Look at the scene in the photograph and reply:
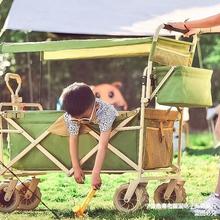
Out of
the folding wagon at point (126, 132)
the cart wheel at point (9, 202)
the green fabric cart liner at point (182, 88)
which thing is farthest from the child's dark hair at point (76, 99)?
the cart wheel at point (9, 202)

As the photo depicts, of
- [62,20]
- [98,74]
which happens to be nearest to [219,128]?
[62,20]

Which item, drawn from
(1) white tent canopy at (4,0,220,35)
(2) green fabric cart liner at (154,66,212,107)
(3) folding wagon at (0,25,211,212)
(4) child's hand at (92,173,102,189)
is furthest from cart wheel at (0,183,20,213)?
(1) white tent canopy at (4,0,220,35)

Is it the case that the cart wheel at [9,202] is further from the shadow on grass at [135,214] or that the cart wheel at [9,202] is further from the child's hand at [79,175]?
the child's hand at [79,175]

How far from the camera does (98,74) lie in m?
17.7

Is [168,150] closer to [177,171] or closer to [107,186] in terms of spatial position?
[177,171]

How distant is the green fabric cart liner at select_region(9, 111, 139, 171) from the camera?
4.34 m

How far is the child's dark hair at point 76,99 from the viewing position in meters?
4.09

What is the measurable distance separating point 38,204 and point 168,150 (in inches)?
34.0

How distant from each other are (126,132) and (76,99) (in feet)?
1.37

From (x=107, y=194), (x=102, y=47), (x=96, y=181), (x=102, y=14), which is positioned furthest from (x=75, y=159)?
(x=102, y=14)

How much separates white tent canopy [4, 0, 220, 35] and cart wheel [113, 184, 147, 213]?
3.11 meters

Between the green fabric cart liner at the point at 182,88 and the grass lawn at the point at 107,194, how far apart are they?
599 millimetres

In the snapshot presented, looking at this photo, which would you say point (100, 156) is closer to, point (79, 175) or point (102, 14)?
point (79, 175)

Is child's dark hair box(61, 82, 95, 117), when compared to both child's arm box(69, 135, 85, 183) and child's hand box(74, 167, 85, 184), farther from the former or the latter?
child's hand box(74, 167, 85, 184)
